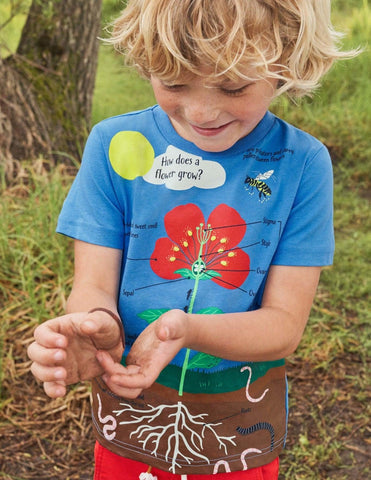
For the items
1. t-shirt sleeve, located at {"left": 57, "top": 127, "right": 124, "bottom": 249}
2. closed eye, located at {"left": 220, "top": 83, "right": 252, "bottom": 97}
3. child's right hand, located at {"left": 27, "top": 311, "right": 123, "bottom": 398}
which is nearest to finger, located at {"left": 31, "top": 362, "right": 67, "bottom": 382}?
child's right hand, located at {"left": 27, "top": 311, "right": 123, "bottom": 398}

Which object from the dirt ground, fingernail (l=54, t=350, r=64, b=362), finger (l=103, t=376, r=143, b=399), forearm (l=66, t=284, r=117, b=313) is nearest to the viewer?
fingernail (l=54, t=350, r=64, b=362)

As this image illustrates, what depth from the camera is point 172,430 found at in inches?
54.9

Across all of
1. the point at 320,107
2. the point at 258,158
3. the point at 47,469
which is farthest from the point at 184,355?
the point at 320,107

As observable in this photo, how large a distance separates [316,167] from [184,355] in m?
0.49

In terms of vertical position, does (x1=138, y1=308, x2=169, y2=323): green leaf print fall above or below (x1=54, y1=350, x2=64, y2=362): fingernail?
below

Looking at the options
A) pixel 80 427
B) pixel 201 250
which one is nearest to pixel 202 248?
pixel 201 250

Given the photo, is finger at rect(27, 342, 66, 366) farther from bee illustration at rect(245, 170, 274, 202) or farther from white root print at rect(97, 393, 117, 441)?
bee illustration at rect(245, 170, 274, 202)

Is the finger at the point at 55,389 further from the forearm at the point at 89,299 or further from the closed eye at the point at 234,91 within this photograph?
the closed eye at the point at 234,91

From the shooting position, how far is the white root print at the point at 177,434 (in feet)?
4.55

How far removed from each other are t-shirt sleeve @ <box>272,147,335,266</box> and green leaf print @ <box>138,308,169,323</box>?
0.27 metres

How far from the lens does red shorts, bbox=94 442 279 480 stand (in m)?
1.41

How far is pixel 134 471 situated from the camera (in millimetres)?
1451

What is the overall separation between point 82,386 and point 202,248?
1.32m

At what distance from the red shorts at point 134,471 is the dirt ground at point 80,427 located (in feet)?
2.70
